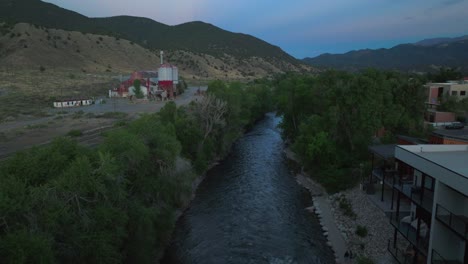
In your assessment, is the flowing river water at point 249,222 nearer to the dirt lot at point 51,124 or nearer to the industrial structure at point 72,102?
the dirt lot at point 51,124

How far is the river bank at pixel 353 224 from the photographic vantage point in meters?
20.1

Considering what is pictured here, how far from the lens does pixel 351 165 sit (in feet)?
105

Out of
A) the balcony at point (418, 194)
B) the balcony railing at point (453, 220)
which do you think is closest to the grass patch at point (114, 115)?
the balcony at point (418, 194)

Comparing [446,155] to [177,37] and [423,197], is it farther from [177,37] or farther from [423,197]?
[177,37]

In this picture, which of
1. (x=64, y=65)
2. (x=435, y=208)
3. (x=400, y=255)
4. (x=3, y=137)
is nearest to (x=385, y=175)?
(x=400, y=255)

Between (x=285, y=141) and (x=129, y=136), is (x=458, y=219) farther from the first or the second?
(x=285, y=141)

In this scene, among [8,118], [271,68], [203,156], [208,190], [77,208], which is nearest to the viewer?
[77,208]

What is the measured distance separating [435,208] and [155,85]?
214ft

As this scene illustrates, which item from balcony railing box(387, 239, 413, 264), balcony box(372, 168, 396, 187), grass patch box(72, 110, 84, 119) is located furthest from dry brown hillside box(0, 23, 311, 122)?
balcony railing box(387, 239, 413, 264)

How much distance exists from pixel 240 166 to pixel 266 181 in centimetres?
532

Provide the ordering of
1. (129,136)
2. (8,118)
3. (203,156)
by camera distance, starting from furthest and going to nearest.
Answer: (8,118) < (203,156) < (129,136)

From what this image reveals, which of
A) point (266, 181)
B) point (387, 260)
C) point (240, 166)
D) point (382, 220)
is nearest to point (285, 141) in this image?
point (240, 166)

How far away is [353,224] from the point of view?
2380cm

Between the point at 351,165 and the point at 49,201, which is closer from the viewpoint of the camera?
the point at 49,201
